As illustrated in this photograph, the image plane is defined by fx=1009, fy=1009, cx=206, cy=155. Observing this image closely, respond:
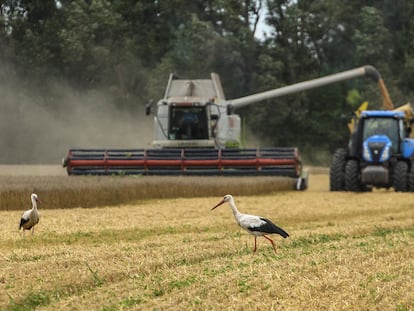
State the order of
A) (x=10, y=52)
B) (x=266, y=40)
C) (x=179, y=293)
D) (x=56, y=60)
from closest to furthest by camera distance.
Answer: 1. (x=179, y=293)
2. (x=10, y=52)
3. (x=56, y=60)
4. (x=266, y=40)

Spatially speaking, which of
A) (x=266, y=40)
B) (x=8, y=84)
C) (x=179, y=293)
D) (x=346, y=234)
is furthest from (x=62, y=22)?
(x=179, y=293)

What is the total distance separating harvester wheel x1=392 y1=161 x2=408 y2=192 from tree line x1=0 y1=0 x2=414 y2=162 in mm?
22822

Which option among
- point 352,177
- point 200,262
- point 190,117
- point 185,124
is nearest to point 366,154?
point 352,177

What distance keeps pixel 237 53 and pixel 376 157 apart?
29.4 metres

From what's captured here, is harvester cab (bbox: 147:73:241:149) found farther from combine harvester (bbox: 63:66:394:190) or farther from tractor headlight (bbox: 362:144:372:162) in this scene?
tractor headlight (bbox: 362:144:372:162)

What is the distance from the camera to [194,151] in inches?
1186

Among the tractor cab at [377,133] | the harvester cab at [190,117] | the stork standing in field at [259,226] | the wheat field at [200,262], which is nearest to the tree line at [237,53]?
the harvester cab at [190,117]

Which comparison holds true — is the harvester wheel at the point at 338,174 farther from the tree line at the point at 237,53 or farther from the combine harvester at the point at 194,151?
the tree line at the point at 237,53

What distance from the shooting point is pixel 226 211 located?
69.9ft

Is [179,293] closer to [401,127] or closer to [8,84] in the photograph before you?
[401,127]

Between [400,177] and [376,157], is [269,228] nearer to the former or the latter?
[400,177]

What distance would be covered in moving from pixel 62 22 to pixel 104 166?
22650 millimetres

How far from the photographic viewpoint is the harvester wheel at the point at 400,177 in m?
27.2

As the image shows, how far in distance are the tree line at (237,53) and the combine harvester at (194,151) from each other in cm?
1692
